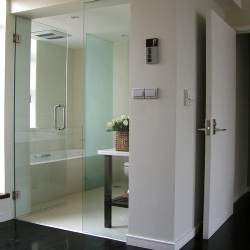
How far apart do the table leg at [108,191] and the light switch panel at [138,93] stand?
27.8 inches

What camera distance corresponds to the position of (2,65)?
12.0 feet

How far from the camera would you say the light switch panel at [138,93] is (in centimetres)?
282

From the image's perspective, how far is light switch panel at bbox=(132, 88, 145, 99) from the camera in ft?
9.26

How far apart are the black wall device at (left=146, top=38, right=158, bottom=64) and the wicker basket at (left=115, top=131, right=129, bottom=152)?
29.5 inches

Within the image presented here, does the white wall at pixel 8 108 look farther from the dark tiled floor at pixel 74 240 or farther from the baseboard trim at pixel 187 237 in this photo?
the baseboard trim at pixel 187 237

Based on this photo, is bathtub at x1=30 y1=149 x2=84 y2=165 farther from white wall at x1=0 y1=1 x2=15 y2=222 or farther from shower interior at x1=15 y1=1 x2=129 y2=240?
white wall at x1=0 y1=1 x2=15 y2=222

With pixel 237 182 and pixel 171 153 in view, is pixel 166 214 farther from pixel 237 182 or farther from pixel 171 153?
pixel 237 182

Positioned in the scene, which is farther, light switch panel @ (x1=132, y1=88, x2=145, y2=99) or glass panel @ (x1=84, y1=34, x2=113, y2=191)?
glass panel @ (x1=84, y1=34, x2=113, y2=191)

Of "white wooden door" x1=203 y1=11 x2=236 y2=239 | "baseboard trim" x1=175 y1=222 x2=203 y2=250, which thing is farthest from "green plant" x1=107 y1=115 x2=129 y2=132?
"baseboard trim" x1=175 y1=222 x2=203 y2=250

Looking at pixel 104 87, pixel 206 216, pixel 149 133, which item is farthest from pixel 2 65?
pixel 206 216

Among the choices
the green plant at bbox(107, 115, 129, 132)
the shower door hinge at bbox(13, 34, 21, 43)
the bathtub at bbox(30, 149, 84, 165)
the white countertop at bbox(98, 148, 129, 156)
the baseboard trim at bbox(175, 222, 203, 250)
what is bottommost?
the baseboard trim at bbox(175, 222, 203, 250)

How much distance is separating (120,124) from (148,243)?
42.2 inches

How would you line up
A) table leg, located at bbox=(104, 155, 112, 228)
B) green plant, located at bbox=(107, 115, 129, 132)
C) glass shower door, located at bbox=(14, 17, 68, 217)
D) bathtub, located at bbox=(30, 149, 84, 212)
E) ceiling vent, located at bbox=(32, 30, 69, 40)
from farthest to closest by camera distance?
ceiling vent, located at bbox=(32, 30, 69, 40) < bathtub, located at bbox=(30, 149, 84, 212) < glass shower door, located at bbox=(14, 17, 68, 217) < table leg, located at bbox=(104, 155, 112, 228) < green plant, located at bbox=(107, 115, 129, 132)

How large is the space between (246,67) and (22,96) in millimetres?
3284
